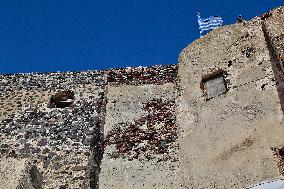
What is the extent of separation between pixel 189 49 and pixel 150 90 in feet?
5.06

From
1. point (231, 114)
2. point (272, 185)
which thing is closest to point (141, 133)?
point (231, 114)

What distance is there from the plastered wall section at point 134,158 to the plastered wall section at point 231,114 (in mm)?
656

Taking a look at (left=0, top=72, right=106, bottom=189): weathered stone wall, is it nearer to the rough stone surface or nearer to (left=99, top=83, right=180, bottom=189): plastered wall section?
the rough stone surface

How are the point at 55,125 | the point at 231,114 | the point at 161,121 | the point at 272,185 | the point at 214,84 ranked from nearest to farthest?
the point at 272,185 < the point at 231,114 < the point at 214,84 < the point at 55,125 < the point at 161,121

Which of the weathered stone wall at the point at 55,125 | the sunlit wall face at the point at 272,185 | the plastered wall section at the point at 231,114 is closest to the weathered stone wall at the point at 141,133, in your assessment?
the weathered stone wall at the point at 55,125

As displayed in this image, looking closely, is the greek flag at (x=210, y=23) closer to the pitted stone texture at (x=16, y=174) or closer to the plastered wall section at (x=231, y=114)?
the plastered wall section at (x=231, y=114)

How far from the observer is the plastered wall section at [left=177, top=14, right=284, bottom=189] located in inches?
372

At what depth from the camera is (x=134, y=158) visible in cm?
1177

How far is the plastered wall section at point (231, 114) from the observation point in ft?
31.0

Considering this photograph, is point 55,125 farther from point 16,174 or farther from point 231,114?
point 231,114

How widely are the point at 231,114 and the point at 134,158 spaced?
248 centimetres

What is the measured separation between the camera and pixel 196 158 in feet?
34.0

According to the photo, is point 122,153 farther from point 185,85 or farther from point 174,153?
point 185,85

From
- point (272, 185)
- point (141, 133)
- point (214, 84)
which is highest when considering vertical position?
point (214, 84)
